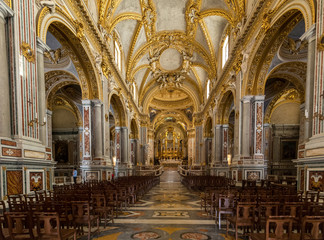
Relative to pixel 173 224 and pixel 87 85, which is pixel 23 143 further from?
pixel 87 85

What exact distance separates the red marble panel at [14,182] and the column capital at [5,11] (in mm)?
4193

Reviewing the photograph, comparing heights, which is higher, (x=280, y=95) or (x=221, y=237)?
(x=280, y=95)

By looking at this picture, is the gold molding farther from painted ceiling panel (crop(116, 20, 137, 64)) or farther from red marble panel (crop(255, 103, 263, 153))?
painted ceiling panel (crop(116, 20, 137, 64))

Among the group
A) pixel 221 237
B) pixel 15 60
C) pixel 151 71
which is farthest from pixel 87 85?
pixel 151 71

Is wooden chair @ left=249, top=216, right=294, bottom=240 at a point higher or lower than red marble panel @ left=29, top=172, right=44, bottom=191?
higher

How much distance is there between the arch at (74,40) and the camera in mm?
7512

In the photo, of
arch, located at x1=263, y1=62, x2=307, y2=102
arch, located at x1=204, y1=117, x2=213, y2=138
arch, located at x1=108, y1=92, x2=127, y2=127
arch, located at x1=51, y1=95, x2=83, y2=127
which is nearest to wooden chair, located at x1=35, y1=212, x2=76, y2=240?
arch, located at x1=263, y1=62, x2=307, y2=102

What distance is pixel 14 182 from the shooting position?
217 inches

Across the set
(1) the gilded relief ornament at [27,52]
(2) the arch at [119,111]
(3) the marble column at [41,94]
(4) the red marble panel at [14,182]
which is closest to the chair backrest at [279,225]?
(4) the red marble panel at [14,182]

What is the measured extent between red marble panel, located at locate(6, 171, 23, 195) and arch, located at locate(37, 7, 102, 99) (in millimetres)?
4531

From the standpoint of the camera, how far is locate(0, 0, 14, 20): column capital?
550cm

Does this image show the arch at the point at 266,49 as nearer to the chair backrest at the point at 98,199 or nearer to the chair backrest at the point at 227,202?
the chair backrest at the point at 227,202

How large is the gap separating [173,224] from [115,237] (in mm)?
1767

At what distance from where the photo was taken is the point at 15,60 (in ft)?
19.4
